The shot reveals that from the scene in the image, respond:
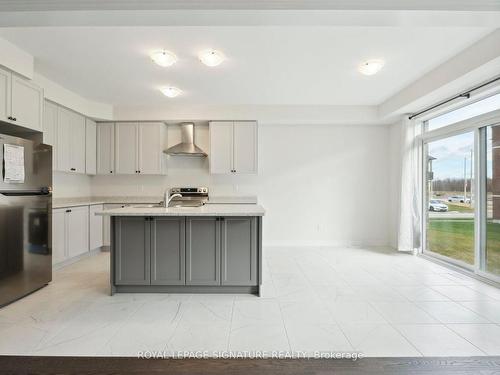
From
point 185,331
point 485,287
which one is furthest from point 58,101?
point 485,287

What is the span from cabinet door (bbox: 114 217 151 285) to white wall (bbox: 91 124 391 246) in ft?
8.01

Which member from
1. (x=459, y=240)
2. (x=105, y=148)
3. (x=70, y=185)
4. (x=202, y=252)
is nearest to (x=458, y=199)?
(x=459, y=240)

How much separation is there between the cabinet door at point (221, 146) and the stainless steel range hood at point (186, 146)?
0.27 metres

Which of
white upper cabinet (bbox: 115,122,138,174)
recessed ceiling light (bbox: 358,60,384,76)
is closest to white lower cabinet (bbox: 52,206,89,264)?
white upper cabinet (bbox: 115,122,138,174)

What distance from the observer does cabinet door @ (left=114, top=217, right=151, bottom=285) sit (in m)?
2.83

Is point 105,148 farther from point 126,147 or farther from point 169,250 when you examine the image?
point 169,250

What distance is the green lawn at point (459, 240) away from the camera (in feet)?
10.7

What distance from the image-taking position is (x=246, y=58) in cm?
305

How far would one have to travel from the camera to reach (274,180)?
5273 millimetres

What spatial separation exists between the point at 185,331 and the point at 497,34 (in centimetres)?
395

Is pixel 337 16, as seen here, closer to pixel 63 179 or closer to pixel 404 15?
pixel 404 15

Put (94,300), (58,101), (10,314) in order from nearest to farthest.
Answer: (10,314)
(94,300)
(58,101)

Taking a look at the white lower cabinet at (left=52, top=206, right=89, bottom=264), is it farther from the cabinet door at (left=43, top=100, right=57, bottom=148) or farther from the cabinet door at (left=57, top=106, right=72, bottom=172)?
the cabinet door at (left=43, top=100, right=57, bottom=148)

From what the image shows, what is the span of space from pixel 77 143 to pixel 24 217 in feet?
6.90
